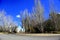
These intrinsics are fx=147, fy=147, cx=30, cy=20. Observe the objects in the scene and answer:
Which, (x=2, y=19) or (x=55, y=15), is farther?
(x=2, y=19)

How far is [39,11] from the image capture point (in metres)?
39.6

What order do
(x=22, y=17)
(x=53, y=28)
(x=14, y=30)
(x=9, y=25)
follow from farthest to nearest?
(x=9, y=25) < (x=14, y=30) < (x=22, y=17) < (x=53, y=28)

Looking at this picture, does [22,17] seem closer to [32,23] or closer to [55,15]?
[32,23]

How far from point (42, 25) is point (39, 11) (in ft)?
12.9

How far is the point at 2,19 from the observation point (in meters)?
53.5

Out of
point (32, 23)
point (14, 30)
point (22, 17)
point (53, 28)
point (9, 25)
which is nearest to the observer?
point (53, 28)

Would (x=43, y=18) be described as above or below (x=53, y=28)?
above

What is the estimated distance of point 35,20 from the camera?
4184cm

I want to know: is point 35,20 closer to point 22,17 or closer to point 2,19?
point 22,17

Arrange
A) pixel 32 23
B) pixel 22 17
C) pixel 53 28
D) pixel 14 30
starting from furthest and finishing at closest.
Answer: pixel 14 30
pixel 22 17
pixel 32 23
pixel 53 28

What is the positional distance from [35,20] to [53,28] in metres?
5.70

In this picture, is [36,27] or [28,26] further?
[28,26]

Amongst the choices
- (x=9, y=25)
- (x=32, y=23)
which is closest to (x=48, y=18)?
(x=32, y=23)

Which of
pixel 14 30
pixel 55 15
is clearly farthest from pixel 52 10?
pixel 14 30
